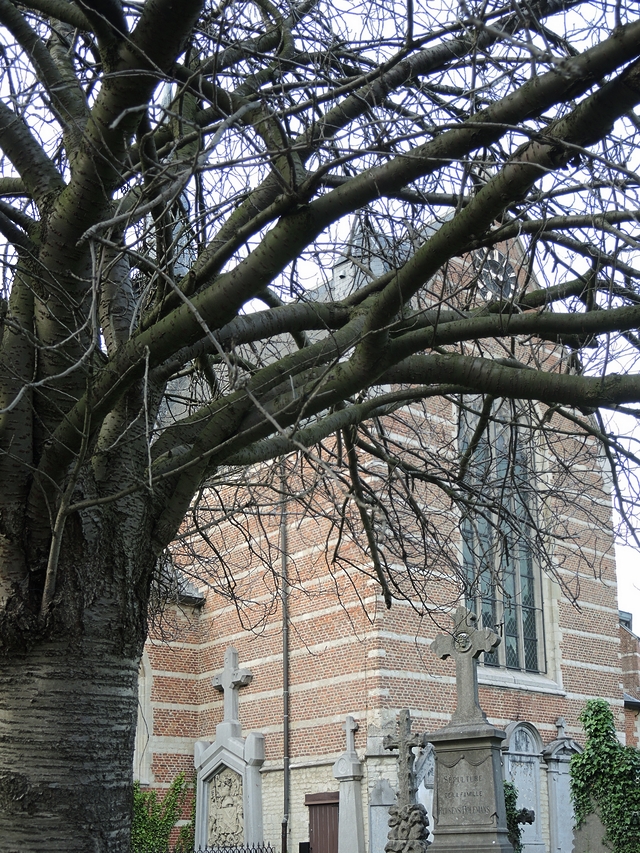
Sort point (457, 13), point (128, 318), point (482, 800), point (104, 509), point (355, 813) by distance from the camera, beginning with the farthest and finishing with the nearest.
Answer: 1. point (355, 813)
2. point (482, 800)
3. point (457, 13)
4. point (128, 318)
5. point (104, 509)

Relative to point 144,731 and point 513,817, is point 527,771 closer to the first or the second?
point 513,817

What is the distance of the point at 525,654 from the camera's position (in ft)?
51.3

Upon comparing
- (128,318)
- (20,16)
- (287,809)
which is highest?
(20,16)

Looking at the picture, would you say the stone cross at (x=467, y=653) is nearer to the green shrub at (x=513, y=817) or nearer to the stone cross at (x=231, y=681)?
the green shrub at (x=513, y=817)

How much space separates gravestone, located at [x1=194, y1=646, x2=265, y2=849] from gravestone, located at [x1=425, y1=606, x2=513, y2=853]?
3.67 metres

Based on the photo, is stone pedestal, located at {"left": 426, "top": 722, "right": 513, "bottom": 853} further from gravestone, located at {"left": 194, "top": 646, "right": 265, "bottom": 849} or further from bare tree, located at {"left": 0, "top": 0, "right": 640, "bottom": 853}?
bare tree, located at {"left": 0, "top": 0, "right": 640, "bottom": 853}

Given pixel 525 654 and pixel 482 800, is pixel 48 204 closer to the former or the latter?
pixel 482 800

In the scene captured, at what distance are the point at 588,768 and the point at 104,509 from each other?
1261cm

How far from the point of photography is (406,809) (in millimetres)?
10695

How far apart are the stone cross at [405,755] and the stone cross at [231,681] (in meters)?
4.32

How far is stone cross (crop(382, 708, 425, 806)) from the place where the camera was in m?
10.9

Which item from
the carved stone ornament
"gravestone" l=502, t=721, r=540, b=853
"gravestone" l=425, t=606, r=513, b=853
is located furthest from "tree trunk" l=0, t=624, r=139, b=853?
"gravestone" l=502, t=721, r=540, b=853

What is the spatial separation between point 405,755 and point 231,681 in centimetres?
486

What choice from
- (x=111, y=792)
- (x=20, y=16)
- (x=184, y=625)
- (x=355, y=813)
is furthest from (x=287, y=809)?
(x=20, y=16)
